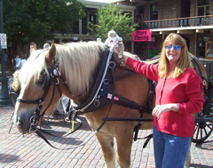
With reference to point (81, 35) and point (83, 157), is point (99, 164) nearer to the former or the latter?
point (83, 157)

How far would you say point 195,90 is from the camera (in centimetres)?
201

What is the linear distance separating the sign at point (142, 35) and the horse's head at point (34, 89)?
21.5 meters

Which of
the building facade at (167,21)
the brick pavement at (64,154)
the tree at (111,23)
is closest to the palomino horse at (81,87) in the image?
the brick pavement at (64,154)

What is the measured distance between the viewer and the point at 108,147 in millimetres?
3150

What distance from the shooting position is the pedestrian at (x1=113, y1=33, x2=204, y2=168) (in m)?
2.01

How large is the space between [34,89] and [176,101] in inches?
51.6

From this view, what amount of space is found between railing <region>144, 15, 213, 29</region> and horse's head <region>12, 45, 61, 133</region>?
751 inches

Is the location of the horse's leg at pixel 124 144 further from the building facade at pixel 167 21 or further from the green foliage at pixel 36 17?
the building facade at pixel 167 21

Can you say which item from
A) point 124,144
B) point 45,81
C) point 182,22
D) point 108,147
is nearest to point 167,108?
point 124,144

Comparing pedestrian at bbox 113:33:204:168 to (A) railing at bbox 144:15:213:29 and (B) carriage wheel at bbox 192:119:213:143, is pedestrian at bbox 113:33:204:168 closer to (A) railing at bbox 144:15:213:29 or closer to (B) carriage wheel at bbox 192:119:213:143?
(B) carriage wheel at bbox 192:119:213:143

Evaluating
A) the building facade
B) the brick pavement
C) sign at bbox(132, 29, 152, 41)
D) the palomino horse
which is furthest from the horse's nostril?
sign at bbox(132, 29, 152, 41)

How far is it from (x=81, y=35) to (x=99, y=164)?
23.2 m

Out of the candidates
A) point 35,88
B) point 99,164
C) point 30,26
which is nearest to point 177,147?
point 35,88

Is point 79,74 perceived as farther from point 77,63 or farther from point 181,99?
point 181,99
